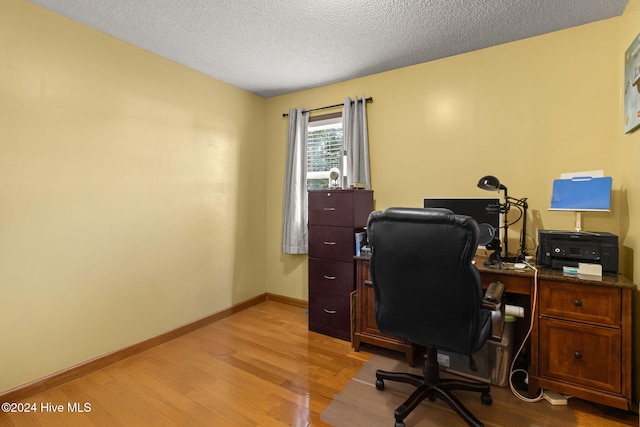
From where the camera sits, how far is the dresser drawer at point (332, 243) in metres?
2.79

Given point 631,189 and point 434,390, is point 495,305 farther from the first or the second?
point 631,189

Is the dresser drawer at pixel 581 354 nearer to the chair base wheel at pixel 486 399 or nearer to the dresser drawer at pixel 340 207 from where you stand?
the chair base wheel at pixel 486 399

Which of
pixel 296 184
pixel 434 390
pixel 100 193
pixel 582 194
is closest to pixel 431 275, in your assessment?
pixel 434 390

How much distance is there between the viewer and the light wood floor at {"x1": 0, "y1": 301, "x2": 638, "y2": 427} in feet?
5.89

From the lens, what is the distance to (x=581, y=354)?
1826 mm

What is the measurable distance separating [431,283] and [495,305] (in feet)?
1.19

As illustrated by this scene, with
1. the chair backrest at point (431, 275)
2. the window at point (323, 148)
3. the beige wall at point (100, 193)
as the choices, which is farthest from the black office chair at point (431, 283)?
the beige wall at point (100, 193)

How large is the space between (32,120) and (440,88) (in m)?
3.17

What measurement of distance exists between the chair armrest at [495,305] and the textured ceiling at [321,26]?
185 centimetres

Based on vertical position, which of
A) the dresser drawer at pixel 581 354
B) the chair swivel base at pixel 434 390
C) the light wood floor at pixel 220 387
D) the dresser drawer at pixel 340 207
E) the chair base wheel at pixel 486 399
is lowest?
the light wood floor at pixel 220 387

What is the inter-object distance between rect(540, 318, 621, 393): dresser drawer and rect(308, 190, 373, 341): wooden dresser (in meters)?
1.44

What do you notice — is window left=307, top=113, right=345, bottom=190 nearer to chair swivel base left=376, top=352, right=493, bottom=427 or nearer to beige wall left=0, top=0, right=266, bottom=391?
beige wall left=0, top=0, right=266, bottom=391

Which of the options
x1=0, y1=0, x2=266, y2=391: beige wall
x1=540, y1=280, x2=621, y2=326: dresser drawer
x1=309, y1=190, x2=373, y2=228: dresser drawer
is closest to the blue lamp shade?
x1=540, y1=280, x2=621, y2=326: dresser drawer

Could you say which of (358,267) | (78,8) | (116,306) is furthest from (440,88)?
(116,306)
